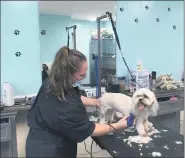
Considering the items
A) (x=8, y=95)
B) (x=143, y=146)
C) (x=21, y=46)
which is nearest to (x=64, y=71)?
(x=143, y=146)

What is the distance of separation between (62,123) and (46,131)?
0.17 m

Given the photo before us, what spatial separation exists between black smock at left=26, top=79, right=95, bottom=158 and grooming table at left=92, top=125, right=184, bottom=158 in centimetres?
25

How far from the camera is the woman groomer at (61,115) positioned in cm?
115

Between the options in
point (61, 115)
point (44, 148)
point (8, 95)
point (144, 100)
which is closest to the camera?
point (61, 115)

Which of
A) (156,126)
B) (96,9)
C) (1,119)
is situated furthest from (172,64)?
(1,119)

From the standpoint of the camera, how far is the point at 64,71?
1.18m

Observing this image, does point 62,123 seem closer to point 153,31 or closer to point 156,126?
point 156,126

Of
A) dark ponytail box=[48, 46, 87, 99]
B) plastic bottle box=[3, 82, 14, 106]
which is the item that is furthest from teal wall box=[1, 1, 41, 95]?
dark ponytail box=[48, 46, 87, 99]

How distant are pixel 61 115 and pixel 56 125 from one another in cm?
6

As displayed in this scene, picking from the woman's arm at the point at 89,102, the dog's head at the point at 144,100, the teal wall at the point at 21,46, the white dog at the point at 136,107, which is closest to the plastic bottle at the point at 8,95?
the teal wall at the point at 21,46

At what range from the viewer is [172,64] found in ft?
10.5

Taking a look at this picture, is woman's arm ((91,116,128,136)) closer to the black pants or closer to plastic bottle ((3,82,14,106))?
the black pants

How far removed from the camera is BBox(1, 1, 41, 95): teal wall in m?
2.26

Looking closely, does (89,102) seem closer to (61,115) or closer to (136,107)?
(136,107)
